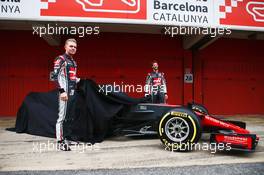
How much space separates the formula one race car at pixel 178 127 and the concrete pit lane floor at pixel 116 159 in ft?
0.55

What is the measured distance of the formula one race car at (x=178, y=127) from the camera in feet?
10.4

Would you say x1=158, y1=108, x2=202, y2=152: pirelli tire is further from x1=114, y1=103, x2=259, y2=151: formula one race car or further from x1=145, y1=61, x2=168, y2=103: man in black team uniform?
x1=145, y1=61, x2=168, y2=103: man in black team uniform

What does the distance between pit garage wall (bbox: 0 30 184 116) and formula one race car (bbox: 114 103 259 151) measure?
3755 mm

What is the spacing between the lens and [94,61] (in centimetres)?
760

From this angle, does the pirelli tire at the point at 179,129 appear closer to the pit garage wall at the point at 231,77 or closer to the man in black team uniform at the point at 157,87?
the man in black team uniform at the point at 157,87

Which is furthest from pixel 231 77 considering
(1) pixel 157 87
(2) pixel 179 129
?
(2) pixel 179 129

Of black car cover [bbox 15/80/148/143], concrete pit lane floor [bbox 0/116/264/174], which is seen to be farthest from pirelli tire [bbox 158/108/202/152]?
black car cover [bbox 15/80/148/143]

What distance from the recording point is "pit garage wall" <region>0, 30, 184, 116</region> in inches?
286

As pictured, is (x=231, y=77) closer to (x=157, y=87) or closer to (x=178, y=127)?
(x=157, y=87)

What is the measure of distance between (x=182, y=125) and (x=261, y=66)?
6586 mm

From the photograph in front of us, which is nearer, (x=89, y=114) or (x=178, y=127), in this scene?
(x=178, y=127)

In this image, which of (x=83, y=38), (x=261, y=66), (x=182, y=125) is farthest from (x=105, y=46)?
(x=261, y=66)

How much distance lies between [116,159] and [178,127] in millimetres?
1003

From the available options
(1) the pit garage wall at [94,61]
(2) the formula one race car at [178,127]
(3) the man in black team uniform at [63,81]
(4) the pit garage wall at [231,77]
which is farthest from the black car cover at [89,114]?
(4) the pit garage wall at [231,77]
